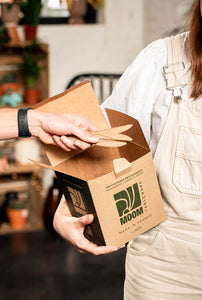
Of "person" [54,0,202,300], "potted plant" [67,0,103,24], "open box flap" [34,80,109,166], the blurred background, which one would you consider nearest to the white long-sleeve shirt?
"person" [54,0,202,300]

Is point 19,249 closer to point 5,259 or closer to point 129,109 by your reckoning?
point 5,259

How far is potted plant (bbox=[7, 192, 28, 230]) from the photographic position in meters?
3.74

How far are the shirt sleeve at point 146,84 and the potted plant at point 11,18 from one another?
2730 mm

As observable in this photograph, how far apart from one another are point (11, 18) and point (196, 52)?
A: 296cm

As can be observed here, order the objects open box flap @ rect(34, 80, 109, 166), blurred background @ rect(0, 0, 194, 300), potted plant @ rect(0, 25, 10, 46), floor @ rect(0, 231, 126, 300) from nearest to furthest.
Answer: open box flap @ rect(34, 80, 109, 166) < floor @ rect(0, 231, 126, 300) < blurred background @ rect(0, 0, 194, 300) < potted plant @ rect(0, 25, 10, 46)

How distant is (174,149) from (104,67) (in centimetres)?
301

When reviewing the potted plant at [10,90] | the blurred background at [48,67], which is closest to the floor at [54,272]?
the blurred background at [48,67]

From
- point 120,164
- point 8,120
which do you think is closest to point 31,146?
point 8,120

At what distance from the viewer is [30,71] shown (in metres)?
3.63

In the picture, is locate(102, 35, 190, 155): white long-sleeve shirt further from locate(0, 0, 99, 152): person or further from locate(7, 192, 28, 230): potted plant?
locate(7, 192, 28, 230): potted plant

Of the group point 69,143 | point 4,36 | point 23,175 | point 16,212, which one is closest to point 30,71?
point 4,36

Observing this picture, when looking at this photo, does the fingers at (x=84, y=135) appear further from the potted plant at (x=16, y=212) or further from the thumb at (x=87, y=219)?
the potted plant at (x=16, y=212)

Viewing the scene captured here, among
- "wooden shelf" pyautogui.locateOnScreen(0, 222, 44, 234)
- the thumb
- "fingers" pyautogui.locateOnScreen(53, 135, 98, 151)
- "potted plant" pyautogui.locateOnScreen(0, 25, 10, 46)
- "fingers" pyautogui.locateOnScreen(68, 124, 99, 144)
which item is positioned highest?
"fingers" pyautogui.locateOnScreen(68, 124, 99, 144)

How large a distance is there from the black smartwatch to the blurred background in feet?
7.04
